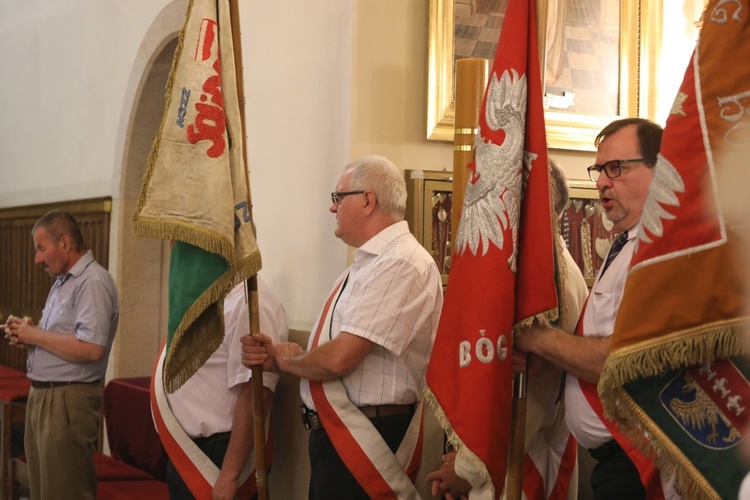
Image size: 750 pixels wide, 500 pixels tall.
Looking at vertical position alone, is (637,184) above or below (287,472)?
above

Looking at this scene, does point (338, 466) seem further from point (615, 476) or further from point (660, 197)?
point (660, 197)

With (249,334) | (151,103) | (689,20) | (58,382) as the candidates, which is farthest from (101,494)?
(689,20)

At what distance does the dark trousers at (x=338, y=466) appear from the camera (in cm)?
322

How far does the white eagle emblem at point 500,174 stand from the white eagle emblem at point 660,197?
0.63 meters

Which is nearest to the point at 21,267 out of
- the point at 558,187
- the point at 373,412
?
the point at 373,412

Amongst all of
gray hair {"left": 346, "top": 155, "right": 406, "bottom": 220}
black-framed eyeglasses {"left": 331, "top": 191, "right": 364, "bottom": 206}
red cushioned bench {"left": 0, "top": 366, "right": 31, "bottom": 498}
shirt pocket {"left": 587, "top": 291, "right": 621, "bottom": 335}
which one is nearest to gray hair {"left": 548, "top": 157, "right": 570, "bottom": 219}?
gray hair {"left": 346, "top": 155, "right": 406, "bottom": 220}

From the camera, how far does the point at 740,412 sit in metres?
1.80

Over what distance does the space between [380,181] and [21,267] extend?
19.9 feet

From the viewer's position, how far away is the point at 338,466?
324cm

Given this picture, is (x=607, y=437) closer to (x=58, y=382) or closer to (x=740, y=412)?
(x=740, y=412)

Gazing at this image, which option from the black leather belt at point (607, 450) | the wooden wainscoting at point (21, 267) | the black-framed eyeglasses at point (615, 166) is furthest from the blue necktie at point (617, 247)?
the wooden wainscoting at point (21, 267)

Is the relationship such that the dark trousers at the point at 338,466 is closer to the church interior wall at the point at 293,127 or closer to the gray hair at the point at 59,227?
the church interior wall at the point at 293,127

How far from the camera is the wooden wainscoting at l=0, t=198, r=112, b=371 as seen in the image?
25.0ft

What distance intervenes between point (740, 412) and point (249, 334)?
2121 millimetres
